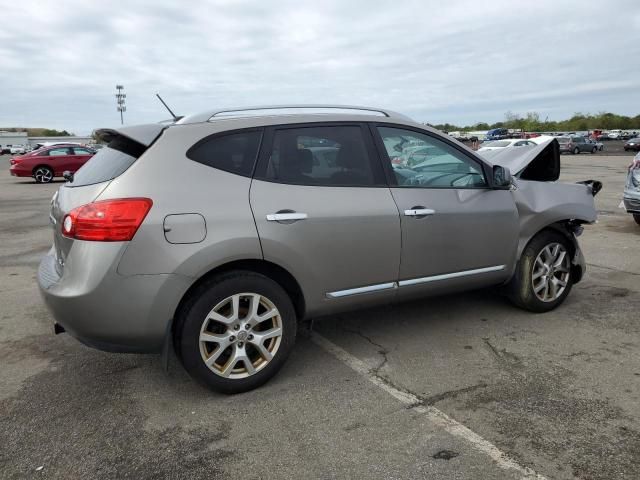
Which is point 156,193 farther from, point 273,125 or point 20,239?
point 20,239

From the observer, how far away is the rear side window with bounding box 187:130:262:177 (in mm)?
3240

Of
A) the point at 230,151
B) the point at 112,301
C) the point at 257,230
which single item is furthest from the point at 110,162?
the point at 257,230

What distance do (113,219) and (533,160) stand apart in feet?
12.0

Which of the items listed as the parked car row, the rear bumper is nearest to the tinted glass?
the rear bumper

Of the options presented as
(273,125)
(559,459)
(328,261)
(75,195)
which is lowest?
(559,459)

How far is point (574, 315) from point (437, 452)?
2.59 metres

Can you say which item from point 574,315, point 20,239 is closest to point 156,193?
point 574,315

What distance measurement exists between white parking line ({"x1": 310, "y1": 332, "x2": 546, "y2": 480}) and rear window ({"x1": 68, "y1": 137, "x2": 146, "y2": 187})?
196cm

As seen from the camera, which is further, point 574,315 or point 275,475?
point 574,315

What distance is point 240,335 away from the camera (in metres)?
3.23

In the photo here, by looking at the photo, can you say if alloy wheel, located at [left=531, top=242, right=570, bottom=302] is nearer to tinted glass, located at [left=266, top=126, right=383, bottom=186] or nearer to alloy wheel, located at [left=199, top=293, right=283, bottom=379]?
tinted glass, located at [left=266, top=126, right=383, bottom=186]

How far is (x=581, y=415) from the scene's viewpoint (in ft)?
9.79

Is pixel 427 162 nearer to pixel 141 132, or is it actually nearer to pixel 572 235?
pixel 572 235

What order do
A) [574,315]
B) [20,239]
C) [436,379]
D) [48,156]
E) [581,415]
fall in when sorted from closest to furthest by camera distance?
[581,415], [436,379], [574,315], [20,239], [48,156]
